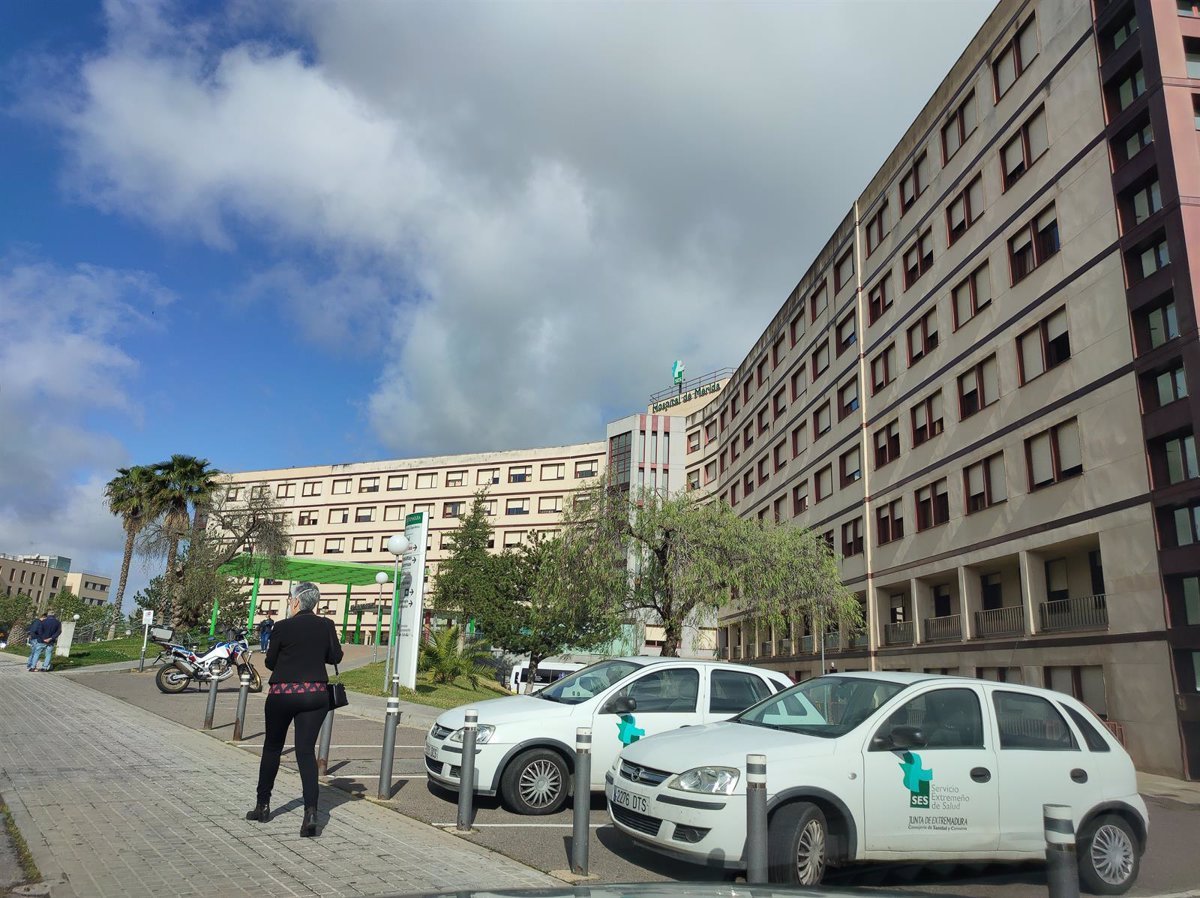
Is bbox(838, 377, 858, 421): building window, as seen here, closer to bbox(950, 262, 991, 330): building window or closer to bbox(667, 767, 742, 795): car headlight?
bbox(950, 262, 991, 330): building window

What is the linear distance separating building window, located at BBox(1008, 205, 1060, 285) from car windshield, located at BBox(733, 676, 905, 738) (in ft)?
68.0

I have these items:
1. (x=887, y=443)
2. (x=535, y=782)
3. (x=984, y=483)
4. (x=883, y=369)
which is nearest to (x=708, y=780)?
(x=535, y=782)

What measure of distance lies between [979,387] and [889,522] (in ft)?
24.2

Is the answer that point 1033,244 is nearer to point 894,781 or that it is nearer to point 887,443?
point 887,443

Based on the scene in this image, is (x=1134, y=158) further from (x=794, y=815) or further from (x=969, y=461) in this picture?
(x=794, y=815)

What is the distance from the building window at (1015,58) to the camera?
84.2 ft

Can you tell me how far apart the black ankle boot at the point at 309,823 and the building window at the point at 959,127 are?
2876 cm

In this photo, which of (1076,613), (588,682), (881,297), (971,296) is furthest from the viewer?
(881,297)

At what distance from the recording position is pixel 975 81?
28.4 meters

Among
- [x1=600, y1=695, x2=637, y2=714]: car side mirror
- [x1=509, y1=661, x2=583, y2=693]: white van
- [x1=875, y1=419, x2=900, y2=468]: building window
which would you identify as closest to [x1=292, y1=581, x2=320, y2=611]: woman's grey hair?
[x1=600, y1=695, x2=637, y2=714]: car side mirror

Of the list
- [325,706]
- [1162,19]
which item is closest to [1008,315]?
[1162,19]

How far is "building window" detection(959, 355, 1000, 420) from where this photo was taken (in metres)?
26.3

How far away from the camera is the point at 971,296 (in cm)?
2778

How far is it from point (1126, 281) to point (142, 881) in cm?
2249
